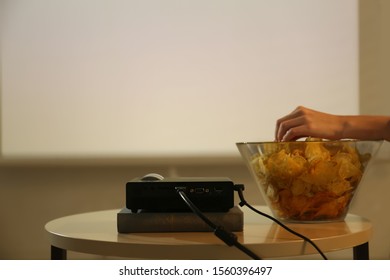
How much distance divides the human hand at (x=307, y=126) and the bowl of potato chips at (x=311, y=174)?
0.11 m

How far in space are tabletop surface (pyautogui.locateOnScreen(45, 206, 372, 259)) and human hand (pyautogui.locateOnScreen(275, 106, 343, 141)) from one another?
15 centimetres

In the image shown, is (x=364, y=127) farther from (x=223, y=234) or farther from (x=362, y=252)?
(x=223, y=234)

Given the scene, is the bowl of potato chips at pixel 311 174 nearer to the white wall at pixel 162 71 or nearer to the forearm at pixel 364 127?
the forearm at pixel 364 127

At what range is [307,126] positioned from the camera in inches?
26.7

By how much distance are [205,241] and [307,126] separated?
0.30 metres

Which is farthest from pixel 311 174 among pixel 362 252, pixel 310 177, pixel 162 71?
pixel 162 71

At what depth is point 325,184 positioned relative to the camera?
547mm

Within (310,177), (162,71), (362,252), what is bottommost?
(362,252)

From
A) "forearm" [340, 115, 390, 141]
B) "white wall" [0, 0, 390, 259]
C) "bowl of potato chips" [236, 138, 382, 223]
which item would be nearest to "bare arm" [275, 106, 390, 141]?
"forearm" [340, 115, 390, 141]

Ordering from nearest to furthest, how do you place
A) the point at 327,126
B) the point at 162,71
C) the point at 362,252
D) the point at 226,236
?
the point at 226,236
the point at 362,252
the point at 327,126
the point at 162,71

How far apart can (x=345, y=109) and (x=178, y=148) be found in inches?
17.1

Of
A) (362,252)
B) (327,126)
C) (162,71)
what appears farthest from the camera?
(162,71)

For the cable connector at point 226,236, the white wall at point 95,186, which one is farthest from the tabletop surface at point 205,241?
the white wall at point 95,186
